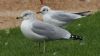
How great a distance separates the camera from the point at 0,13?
1498 cm

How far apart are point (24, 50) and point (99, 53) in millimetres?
1568

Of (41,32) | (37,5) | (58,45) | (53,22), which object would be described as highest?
(41,32)

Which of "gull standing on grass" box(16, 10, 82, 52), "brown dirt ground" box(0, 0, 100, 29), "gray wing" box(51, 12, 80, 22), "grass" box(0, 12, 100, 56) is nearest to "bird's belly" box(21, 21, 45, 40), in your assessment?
"gull standing on grass" box(16, 10, 82, 52)

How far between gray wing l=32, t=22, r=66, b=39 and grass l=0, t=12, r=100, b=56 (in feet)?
1.14

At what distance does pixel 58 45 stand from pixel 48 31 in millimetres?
950

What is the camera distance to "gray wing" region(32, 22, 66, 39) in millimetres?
8156

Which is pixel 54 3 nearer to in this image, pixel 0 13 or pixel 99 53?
pixel 0 13

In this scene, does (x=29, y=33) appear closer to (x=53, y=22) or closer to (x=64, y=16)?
(x=53, y=22)

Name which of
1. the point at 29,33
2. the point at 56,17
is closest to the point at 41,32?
the point at 29,33

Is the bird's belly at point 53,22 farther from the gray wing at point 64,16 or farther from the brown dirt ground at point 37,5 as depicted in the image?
the brown dirt ground at point 37,5

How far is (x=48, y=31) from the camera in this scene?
822 cm

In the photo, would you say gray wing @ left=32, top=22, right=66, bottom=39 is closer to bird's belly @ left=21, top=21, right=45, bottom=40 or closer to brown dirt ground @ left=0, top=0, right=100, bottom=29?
bird's belly @ left=21, top=21, right=45, bottom=40

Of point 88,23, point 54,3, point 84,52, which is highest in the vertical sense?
point 84,52

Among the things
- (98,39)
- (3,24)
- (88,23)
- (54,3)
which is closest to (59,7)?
(54,3)
